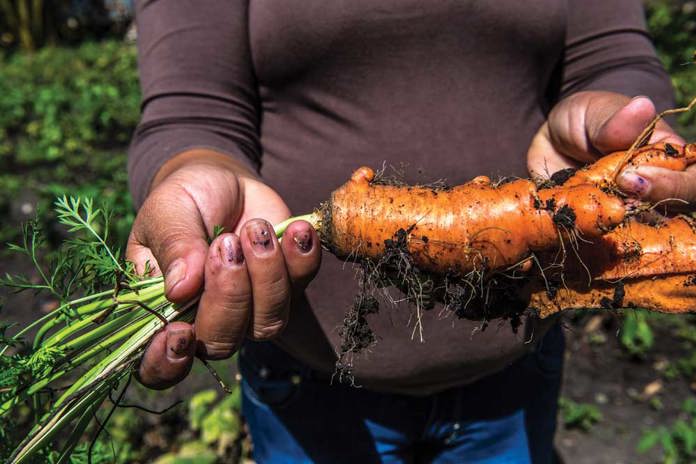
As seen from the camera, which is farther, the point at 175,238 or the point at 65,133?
the point at 65,133

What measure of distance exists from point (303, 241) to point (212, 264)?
228 millimetres

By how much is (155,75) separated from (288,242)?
75 cm

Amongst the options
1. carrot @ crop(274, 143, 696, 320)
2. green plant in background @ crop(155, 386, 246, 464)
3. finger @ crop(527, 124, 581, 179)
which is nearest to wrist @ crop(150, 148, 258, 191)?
carrot @ crop(274, 143, 696, 320)

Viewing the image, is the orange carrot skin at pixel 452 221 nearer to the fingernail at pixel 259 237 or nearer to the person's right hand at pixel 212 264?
the person's right hand at pixel 212 264

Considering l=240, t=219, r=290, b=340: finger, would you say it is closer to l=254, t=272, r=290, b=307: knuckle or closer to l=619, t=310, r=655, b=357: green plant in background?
l=254, t=272, r=290, b=307: knuckle

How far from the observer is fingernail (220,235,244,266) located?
137 centimetres

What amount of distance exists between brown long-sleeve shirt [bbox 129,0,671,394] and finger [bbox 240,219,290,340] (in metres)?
0.28

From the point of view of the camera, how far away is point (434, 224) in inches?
66.5

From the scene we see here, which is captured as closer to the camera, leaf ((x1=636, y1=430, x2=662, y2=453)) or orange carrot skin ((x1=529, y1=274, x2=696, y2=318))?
orange carrot skin ((x1=529, y1=274, x2=696, y2=318))

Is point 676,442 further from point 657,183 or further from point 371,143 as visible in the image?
point 371,143

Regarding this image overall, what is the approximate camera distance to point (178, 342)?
1.37m

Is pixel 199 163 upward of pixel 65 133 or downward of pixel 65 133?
upward

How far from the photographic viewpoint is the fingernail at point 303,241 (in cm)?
146

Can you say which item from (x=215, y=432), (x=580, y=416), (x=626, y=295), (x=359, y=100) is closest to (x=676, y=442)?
(x=580, y=416)
